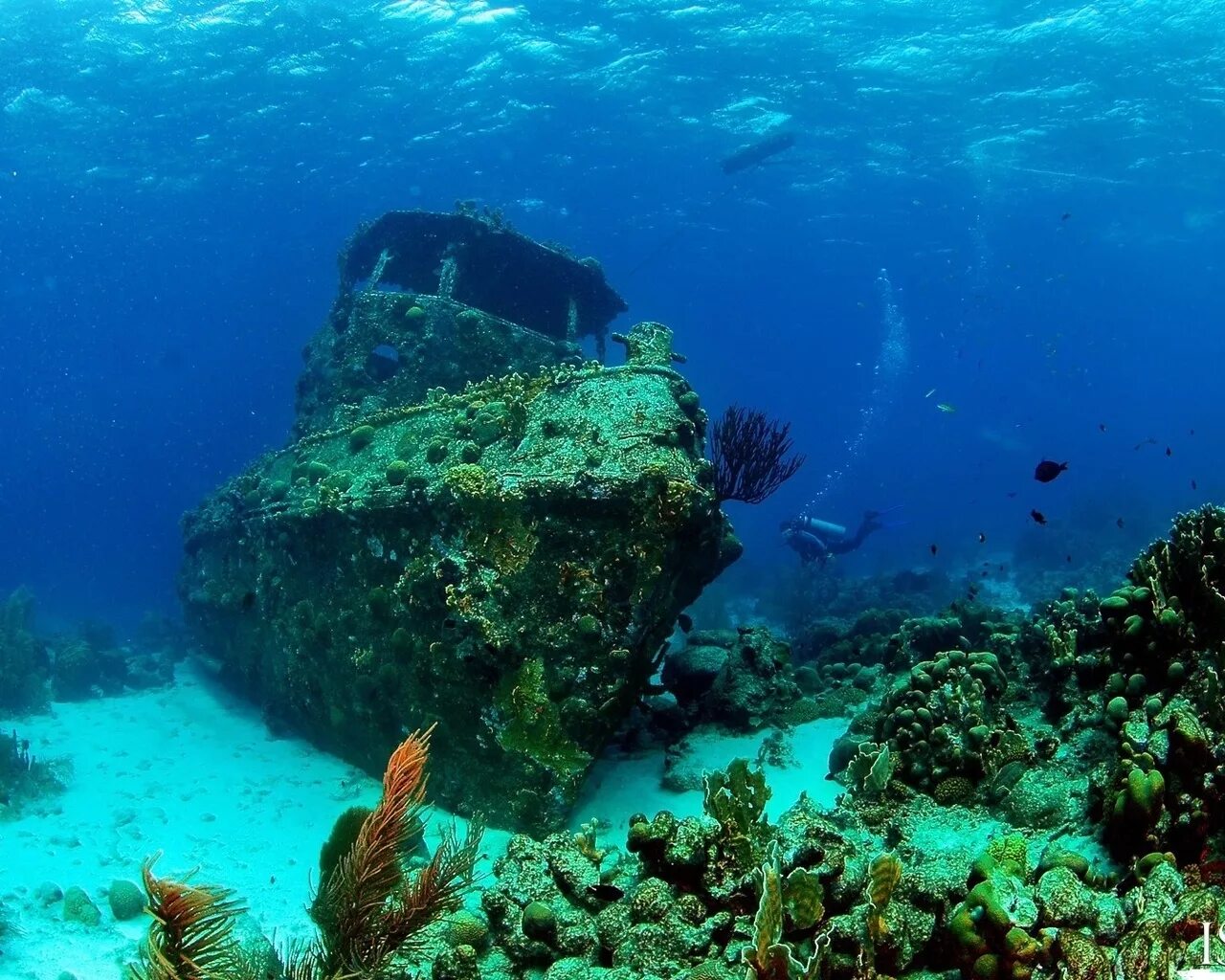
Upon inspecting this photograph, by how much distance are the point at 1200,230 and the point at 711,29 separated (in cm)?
3725

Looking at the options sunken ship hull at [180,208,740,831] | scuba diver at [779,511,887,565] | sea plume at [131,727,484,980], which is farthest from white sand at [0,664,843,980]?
scuba diver at [779,511,887,565]

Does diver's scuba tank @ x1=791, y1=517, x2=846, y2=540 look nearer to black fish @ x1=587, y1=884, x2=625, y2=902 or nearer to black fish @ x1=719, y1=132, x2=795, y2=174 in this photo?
black fish @ x1=587, y1=884, x2=625, y2=902

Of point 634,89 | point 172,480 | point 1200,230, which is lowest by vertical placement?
point 172,480

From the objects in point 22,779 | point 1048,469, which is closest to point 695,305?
point 1048,469

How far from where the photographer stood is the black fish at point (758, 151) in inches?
1171

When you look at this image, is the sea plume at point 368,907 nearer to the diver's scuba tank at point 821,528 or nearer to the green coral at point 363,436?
the green coral at point 363,436

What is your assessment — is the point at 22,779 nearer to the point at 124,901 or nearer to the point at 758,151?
the point at 124,901

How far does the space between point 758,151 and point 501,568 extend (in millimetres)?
28244

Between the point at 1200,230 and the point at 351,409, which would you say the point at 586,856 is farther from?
the point at 1200,230

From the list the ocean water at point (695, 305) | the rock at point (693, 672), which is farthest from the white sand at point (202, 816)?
the rock at point (693, 672)

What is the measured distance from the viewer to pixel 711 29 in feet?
78.6

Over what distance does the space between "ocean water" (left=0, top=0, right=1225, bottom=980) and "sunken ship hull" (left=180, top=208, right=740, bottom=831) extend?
0.45 meters

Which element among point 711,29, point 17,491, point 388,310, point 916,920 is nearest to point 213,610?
point 388,310

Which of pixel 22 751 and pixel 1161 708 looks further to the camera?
pixel 22 751
